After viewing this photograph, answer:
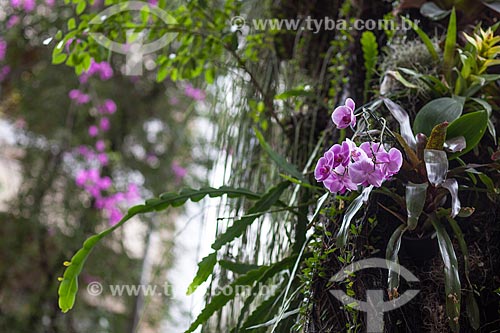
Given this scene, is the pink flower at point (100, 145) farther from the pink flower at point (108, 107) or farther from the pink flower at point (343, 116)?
the pink flower at point (343, 116)

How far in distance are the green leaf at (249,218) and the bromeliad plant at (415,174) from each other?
19 cm

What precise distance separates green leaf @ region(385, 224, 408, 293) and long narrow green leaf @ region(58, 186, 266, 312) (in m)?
0.28

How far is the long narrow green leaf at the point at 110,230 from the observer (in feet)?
2.88

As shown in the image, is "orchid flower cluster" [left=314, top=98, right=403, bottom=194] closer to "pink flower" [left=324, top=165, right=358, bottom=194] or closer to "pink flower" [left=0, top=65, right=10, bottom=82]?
"pink flower" [left=324, top=165, right=358, bottom=194]

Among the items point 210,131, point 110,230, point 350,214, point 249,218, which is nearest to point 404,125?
point 350,214

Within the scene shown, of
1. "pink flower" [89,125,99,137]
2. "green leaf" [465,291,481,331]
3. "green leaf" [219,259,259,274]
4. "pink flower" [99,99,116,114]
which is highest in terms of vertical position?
"pink flower" [99,99,116,114]

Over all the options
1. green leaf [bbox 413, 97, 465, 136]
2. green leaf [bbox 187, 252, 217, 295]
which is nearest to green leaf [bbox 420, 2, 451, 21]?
green leaf [bbox 413, 97, 465, 136]

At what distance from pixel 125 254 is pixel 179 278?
1.23 ft

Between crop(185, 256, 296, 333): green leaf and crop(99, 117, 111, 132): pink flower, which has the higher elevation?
crop(99, 117, 111, 132): pink flower

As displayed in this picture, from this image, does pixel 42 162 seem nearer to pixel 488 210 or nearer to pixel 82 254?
pixel 82 254

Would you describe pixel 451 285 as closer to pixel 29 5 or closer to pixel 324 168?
pixel 324 168

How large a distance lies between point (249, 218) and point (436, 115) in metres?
0.33

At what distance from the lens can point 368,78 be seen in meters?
1.08

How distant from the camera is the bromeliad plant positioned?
675 mm
